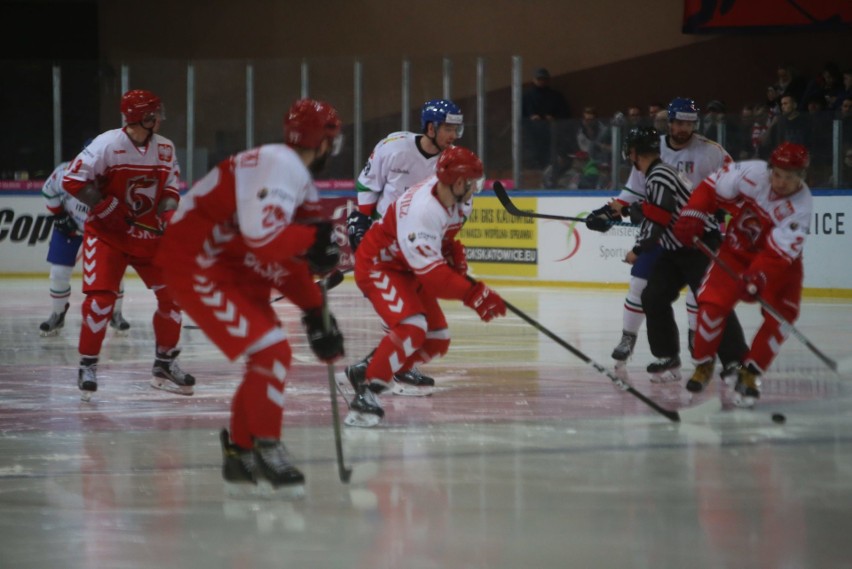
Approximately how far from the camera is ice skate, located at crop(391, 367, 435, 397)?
6453 mm

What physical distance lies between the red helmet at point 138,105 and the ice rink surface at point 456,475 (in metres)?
1.35

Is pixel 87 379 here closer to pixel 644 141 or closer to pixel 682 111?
pixel 644 141

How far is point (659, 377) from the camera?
6.79m

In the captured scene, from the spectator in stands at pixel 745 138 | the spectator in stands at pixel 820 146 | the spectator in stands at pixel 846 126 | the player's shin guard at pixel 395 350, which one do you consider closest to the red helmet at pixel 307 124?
the player's shin guard at pixel 395 350

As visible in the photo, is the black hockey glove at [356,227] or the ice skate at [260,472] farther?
the black hockey glove at [356,227]

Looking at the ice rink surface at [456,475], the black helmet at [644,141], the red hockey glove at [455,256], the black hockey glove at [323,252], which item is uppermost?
the black helmet at [644,141]

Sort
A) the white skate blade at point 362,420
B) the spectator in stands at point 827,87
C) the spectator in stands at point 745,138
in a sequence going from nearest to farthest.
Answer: the white skate blade at point 362,420 → the spectator in stands at point 745,138 → the spectator in stands at point 827,87

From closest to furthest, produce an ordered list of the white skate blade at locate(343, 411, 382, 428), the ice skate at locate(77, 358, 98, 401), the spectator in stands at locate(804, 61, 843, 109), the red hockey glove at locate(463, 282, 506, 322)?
the red hockey glove at locate(463, 282, 506, 322)
the white skate blade at locate(343, 411, 382, 428)
the ice skate at locate(77, 358, 98, 401)
the spectator in stands at locate(804, 61, 843, 109)

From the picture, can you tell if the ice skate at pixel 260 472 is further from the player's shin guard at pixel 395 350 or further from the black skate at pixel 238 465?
the player's shin guard at pixel 395 350

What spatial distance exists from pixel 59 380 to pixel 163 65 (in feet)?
28.7

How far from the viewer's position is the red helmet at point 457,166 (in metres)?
5.26

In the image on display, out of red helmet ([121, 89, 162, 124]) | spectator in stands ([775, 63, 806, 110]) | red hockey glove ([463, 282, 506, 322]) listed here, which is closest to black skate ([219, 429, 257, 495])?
red hockey glove ([463, 282, 506, 322])

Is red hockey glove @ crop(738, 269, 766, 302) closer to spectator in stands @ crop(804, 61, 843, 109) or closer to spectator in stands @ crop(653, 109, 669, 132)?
spectator in stands @ crop(653, 109, 669, 132)

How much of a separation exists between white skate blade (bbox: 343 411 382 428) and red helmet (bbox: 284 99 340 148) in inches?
65.8
